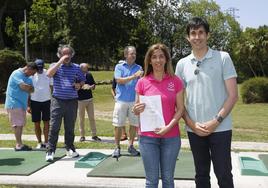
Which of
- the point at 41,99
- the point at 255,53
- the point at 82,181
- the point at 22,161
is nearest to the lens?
the point at 82,181

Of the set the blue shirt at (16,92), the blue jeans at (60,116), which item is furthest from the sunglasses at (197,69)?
the blue shirt at (16,92)

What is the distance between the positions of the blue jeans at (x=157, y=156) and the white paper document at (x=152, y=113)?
12 cm

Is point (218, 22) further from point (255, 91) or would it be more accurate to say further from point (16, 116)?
point (16, 116)

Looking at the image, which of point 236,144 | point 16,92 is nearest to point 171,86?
point 16,92

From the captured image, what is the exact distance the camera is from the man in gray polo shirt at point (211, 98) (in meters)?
4.59

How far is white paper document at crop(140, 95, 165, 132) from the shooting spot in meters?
4.83

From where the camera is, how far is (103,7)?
3659 cm

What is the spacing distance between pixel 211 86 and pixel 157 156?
0.91m

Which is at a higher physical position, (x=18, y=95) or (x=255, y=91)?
(x=18, y=95)

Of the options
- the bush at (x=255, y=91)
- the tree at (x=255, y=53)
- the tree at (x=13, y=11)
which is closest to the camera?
the bush at (x=255, y=91)

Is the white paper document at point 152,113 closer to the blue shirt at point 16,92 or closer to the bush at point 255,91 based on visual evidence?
the blue shirt at point 16,92

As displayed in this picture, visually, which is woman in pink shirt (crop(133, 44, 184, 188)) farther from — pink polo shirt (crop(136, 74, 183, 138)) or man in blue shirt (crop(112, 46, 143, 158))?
man in blue shirt (crop(112, 46, 143, 158))

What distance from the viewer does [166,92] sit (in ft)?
15.8

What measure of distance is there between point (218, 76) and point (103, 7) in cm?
3278
